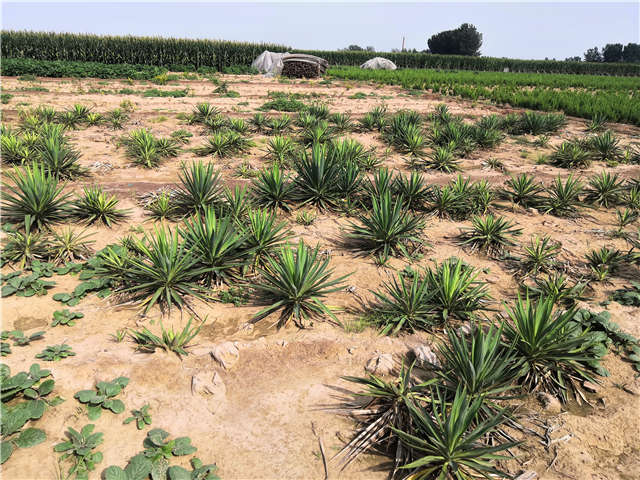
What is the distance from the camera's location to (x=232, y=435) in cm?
242

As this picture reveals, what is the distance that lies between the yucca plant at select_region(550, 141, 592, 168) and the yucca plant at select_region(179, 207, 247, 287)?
7.31m

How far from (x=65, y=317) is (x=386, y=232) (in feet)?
10.4

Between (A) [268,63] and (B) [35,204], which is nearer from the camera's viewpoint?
(B) [35,204]

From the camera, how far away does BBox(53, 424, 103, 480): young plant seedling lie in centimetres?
210

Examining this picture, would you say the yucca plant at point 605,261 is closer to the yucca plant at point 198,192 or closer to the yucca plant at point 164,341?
the yucca plant at point 164,341

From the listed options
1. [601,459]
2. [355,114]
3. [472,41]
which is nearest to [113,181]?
[601,459]

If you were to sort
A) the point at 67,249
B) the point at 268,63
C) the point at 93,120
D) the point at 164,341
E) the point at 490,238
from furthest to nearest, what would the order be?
the point at 268,63 < the point at 93,120 < the point at 490,238 < the point at 67,249 < the point at 164,341

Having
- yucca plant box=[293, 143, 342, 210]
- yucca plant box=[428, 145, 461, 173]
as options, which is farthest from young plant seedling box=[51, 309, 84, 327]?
yucca plant box=[428, 145, 461, 173]

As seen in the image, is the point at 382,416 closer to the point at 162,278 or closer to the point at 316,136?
the point at 162,278

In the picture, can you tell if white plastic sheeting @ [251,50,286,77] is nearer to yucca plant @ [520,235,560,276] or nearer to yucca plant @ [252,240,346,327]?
yucca plant @ [520,235,560,276]

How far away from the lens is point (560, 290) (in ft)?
12.7

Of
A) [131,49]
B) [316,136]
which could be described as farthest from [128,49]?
[316,136]

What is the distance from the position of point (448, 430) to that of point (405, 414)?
39 centimetres

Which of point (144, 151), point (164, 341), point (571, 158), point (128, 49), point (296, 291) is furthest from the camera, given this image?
point (128, 49)
